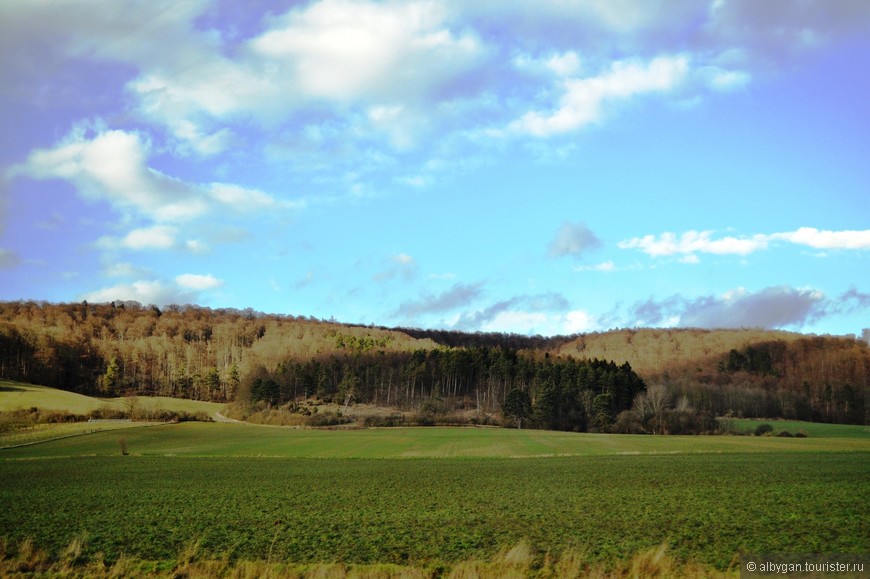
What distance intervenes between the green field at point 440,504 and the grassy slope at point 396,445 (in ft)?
4.14

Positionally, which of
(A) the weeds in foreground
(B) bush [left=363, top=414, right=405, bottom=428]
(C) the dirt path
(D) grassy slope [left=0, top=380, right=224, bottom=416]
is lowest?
(C) the dirt path

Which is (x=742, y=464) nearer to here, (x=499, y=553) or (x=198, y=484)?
(x=499, y=553)

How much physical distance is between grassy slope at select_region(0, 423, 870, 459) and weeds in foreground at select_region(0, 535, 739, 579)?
4439 centimetres

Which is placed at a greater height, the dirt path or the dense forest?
the dense forest

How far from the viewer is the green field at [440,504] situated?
70.0ft

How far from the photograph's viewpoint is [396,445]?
7362 cm

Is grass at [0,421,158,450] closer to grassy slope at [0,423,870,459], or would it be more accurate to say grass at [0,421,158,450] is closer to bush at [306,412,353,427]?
grassy slope at [0,423,870,459]

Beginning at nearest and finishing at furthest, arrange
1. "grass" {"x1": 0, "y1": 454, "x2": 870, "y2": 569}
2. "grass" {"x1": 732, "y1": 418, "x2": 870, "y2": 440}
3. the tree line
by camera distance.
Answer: "grass" {"x1": 0, "y1": 454, "x2": 870, "y2": 569}, "grass" {"x1": 732, "y1": 418, "x2": 870, "y2": 440}, the tree line

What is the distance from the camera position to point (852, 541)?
799 inches

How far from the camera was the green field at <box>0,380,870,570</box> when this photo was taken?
840 inches

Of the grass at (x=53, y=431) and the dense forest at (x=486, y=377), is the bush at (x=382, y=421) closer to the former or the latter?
the dense forest at (x=486, y=377)

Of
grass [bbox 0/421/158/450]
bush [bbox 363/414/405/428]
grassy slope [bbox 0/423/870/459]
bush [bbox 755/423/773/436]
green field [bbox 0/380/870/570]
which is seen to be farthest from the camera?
bush [bbox 363/414/405/428]

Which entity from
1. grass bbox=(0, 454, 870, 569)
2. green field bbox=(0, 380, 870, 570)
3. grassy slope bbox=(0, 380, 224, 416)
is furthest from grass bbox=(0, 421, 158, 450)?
grass bbox=(0, 454, 870, 569)

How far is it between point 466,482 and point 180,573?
24957 millimetres
